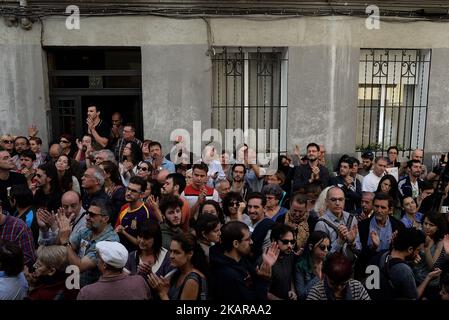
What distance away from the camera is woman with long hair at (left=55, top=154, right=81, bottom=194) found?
210 inches

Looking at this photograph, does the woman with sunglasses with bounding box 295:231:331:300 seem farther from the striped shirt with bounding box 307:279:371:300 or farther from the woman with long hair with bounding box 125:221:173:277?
the woman with long hair with bounding box 125:221:173:277

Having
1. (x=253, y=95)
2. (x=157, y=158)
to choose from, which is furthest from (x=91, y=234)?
(x=253, y=95)

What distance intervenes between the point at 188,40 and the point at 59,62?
264 centimetres

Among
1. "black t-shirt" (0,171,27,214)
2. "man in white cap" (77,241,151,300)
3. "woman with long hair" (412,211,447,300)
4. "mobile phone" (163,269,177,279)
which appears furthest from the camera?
"black t-shirt" (0,171,27,214)

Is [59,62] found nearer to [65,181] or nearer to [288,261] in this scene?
[65,181]

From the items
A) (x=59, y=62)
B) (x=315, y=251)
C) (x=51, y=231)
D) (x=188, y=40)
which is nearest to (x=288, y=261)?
(x=315, y=251)

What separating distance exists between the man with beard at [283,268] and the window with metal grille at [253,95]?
17.6 ft

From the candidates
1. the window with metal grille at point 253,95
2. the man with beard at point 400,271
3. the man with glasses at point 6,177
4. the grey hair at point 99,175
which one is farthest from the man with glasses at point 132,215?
the window with metal grille at point 253,95

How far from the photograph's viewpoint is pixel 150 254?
3.52 meters

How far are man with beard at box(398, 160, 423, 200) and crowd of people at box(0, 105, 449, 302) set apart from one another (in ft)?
0.67

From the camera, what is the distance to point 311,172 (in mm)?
6551

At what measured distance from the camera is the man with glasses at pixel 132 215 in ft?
13.9

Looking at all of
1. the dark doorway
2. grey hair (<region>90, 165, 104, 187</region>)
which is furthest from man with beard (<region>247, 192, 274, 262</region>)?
the dark doorway

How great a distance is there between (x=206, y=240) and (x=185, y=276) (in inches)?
26.6
